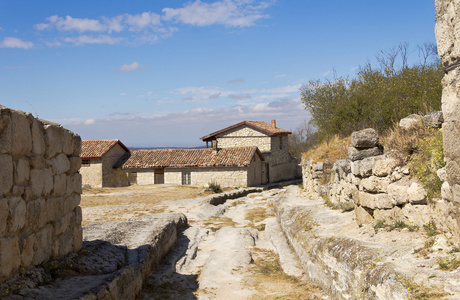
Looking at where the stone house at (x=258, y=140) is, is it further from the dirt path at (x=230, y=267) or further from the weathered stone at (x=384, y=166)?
the weathered stone at (x=384, y=166)

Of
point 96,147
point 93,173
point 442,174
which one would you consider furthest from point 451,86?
point 96,147

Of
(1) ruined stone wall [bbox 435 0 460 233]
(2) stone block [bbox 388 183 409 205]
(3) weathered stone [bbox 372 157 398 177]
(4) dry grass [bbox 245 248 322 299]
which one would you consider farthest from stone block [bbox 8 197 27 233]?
(3) weathered stone [bbox 372 157 398 177]

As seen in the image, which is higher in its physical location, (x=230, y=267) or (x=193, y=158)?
(x=193, y=158)

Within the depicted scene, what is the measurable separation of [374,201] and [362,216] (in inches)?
25.3

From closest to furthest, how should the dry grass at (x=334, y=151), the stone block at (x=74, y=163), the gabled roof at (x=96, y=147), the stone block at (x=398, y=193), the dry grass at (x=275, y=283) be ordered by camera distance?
the stone block at (x=74, y=163) → the stone block at (x=398, y=193) → the dry grass at (x=275, y=283) → the dry grass at (x=334, y=151) → the gabled roof at (x=96, y=147)

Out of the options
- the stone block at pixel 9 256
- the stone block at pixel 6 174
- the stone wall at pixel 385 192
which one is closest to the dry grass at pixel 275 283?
the stone wall at pixel 385 192

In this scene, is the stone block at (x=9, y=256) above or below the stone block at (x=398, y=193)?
below

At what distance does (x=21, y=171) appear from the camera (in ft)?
15.0

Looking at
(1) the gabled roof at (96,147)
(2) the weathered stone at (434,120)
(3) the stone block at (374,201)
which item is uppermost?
(1) the gabled roof at (96,147)

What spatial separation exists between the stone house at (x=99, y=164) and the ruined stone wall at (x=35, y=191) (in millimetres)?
26514

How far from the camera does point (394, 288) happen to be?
4.20 metres

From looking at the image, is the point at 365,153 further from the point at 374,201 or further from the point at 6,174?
the point at 6,174

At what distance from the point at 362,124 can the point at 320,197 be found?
190 inches

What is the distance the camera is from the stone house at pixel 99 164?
31.7m
